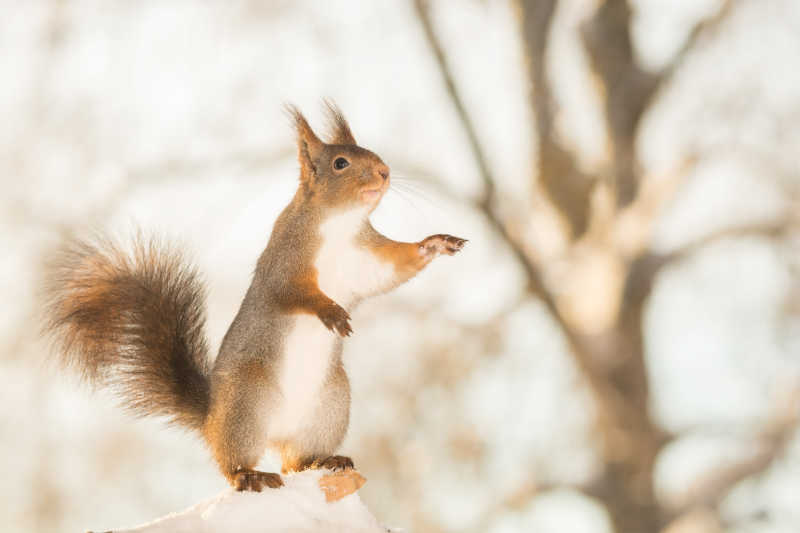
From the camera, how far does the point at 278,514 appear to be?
94cm

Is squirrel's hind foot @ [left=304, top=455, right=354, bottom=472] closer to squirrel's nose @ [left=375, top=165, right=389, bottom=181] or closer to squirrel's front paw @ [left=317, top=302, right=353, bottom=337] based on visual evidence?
squirrel's front paw @ [left=317, top=302, right=353, bottom=337]

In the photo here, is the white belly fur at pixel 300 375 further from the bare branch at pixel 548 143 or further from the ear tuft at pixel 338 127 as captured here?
the bare branch at pixel 548 143

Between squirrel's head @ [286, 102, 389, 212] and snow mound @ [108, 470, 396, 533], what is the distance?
0.31m

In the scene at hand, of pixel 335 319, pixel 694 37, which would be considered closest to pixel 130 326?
pixel 335 319

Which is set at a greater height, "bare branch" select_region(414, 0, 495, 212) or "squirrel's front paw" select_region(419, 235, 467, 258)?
"bare branch" select_region(414, 0, 495, 212)

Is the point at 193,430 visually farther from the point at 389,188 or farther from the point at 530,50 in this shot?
the point at 530,50

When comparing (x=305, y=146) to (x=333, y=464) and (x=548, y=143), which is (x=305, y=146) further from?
(x=548, y=143)

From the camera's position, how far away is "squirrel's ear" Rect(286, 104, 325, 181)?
3.54ft

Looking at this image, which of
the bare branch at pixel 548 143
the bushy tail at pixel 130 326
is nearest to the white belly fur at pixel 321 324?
the bushy tail at pixel 130 326

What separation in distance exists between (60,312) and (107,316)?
5 centimetres

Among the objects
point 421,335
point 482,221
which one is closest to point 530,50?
point 482,221

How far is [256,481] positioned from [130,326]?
0.89ft

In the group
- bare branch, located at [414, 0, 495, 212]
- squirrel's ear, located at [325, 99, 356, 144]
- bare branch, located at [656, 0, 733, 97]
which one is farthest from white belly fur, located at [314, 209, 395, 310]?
bare branch, located at [656, 0, 733, 97]

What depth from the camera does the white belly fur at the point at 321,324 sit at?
102 cm
